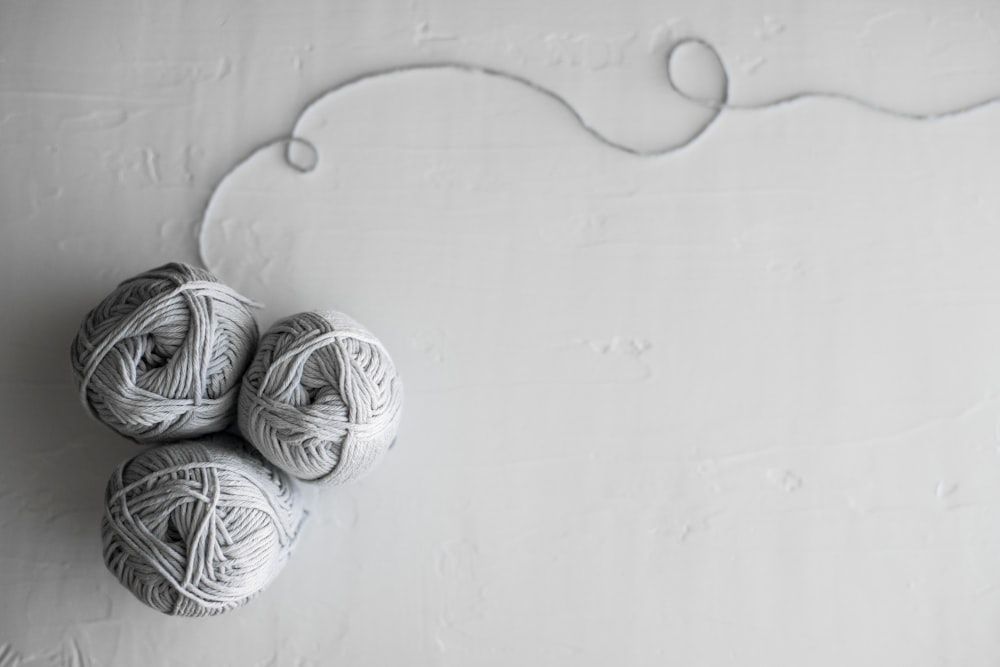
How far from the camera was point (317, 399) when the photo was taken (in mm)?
768

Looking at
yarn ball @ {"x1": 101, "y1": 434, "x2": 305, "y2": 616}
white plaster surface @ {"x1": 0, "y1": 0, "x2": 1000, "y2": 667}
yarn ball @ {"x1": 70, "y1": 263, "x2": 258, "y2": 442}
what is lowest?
yarn ball @ {"x1": 101, "y1": 434, "x2": 305, "y2": 616}

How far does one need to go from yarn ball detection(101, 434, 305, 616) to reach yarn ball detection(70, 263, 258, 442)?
0.04m

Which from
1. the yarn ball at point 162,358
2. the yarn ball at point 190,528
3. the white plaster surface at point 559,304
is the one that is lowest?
the yarn ball at point 190,528

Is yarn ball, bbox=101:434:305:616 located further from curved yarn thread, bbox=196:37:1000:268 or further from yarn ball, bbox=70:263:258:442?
curved yarn thread, bbox=196:37:1000:268

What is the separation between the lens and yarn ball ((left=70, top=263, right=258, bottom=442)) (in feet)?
2.52

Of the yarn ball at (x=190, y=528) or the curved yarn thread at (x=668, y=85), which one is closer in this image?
the yarn ball at (x=190, y=528)

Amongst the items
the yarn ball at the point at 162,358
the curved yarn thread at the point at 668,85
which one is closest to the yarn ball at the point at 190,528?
the yarn ball at the point at 162,358

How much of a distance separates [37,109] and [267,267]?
313 millimetres

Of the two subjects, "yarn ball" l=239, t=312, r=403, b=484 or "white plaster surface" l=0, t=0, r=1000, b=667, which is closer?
"yarn ball" l=239, t=312, r=403, b=484

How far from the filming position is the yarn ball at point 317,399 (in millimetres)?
764

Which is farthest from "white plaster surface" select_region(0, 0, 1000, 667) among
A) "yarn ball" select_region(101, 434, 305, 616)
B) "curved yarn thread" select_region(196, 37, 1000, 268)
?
"yarn ball" select_region(101, 434, 305, 616)

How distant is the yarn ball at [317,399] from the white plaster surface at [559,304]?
0.12 meters

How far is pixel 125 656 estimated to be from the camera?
0.87 metres

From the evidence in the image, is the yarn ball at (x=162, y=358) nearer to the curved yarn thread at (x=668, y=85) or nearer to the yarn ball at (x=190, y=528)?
Result: the yarn ball at (x=190, y=528)
